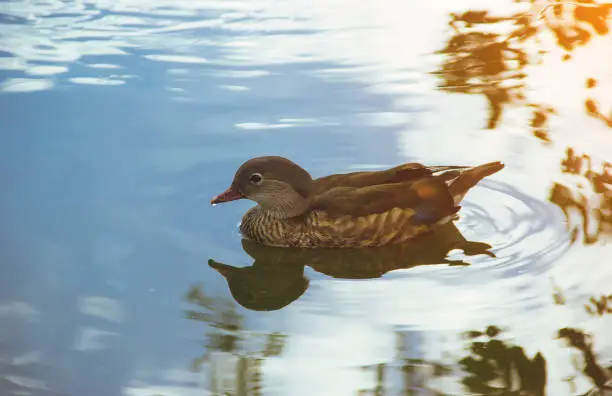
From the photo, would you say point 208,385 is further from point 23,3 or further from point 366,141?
→ point 23,3

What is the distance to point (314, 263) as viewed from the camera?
7461mm

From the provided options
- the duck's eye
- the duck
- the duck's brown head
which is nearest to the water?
the duck

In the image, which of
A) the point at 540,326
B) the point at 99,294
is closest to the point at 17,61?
the point at 99,294

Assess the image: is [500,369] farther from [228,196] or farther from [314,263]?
[228,196]

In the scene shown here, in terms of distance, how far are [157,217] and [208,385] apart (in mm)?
2414

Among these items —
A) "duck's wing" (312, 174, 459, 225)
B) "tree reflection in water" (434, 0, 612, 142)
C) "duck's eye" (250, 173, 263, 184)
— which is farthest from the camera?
"tree reflection in water" (434, 0, 612, 142)

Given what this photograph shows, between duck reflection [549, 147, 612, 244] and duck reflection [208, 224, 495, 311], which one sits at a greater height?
duck reflection [549, 147, 612, 244]

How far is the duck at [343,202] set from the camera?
7.68m

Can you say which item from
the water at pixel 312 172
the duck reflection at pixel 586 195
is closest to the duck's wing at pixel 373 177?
the water at pixel 312 172

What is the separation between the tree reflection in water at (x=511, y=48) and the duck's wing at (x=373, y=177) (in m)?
1.67

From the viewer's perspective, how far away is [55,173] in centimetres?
866

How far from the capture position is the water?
594 cm

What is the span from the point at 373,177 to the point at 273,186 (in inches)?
28.6

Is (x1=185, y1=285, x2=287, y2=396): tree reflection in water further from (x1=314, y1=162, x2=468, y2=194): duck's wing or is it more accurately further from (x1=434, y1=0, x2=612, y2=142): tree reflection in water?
(x1=434, y1=0, x2=612, y2=142): tree reflection in water
